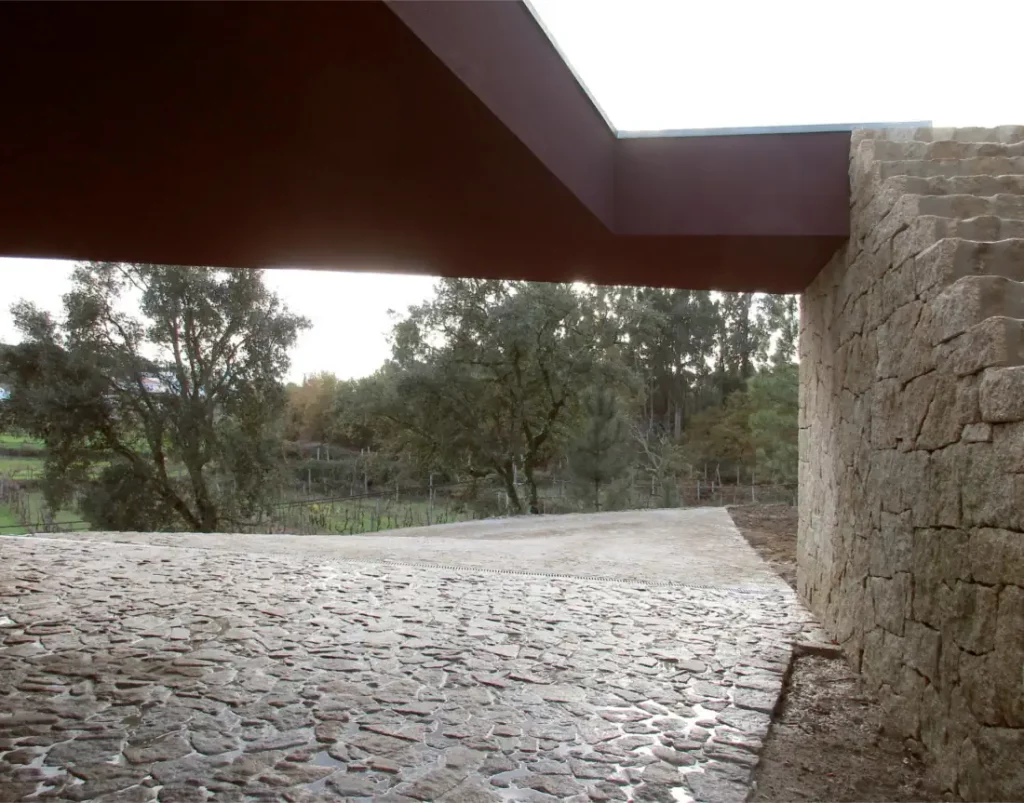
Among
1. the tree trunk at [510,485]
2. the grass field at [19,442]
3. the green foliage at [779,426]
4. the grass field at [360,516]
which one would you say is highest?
the green foliage at [779,426]

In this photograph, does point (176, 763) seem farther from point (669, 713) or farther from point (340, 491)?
point (340, 491)

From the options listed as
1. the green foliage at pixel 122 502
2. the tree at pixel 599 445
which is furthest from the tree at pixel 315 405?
the tree at pixel 599 445

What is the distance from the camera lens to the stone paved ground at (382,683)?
252cm

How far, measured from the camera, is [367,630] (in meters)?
4.23

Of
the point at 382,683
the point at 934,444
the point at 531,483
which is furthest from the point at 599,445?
the point at 934,444

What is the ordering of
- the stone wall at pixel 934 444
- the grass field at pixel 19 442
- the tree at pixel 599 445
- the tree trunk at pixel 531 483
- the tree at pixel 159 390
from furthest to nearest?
1. the tree trunk at pixel 531 483
2. the tree at pixel 599 445
3. the grass field at pixel 19 442
4. the tree at pixel 159 390
5. the stone wall at pixel 934 444

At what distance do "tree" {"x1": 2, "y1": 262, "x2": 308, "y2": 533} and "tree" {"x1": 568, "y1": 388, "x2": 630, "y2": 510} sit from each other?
550 cm

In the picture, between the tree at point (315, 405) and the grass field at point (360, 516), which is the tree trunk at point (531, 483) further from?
the tree at point (315, 405)

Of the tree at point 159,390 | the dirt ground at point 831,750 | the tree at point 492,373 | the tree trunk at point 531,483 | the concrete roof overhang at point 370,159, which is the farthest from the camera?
the tree trunk at point 531,483

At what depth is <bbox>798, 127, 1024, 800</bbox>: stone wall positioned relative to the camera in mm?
2031

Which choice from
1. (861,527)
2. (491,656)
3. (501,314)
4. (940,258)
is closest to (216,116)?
(940,258)

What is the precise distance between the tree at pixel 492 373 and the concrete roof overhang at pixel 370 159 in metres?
8.93

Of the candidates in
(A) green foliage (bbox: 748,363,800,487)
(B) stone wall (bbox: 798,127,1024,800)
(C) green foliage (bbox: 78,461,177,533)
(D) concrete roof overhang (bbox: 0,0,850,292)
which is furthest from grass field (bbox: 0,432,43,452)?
(A) green foliage (bbox: 748,363,800,487)

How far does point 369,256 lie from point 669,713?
2956 millimetres
